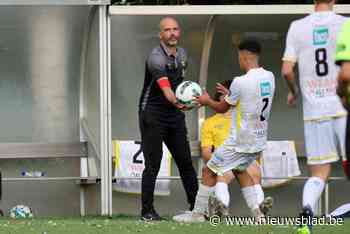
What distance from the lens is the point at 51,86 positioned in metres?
11.4

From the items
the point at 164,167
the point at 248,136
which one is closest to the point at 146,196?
the point at 248,136

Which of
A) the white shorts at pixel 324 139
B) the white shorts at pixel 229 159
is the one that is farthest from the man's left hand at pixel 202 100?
the white shorts at pixel 324 139

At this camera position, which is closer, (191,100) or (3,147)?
(191,100)

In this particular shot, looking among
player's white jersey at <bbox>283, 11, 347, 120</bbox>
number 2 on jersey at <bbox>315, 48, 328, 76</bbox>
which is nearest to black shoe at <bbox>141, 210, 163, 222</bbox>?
player's white jersey at <bbox>283, 11, 347, 120</bbox>

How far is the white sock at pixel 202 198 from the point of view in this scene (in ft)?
27.9

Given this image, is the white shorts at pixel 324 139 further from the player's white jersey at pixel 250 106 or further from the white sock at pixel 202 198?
the white sock at pixel 202 198

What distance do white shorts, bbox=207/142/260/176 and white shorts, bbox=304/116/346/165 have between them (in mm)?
1358

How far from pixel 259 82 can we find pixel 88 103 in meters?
3.63

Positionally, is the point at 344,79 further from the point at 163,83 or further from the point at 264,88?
the point at 163,83

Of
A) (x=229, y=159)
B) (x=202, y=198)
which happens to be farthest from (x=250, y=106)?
(x=202, y=198)

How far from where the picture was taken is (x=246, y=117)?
26.8 ft

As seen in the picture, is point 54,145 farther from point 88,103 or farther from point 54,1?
point 54,1

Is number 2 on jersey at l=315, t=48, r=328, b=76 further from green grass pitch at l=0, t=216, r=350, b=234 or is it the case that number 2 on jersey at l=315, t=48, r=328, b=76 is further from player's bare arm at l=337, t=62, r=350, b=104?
green grass pitch at l=0, t=216, r=350, b=234

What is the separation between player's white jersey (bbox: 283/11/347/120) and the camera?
22.7ft
